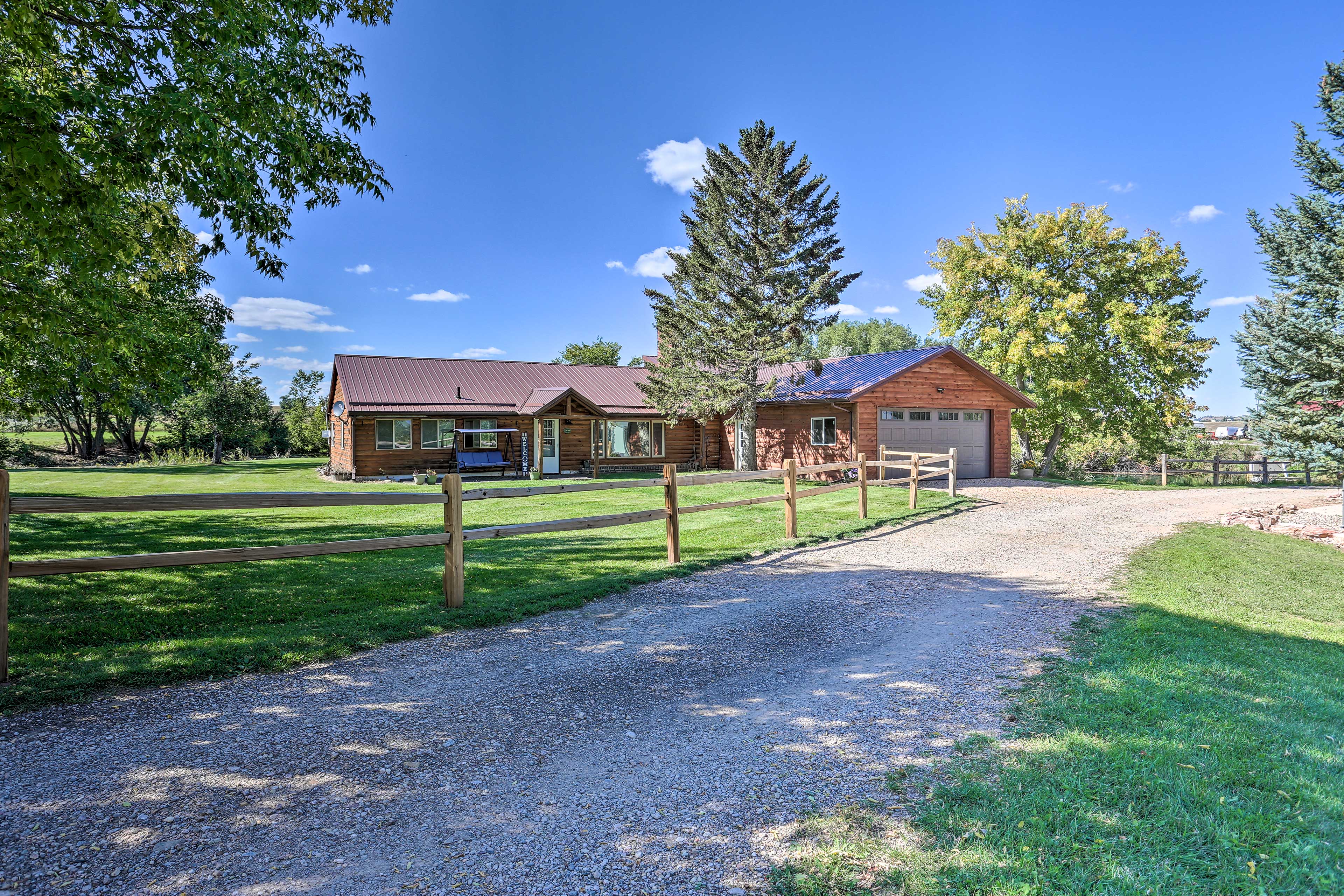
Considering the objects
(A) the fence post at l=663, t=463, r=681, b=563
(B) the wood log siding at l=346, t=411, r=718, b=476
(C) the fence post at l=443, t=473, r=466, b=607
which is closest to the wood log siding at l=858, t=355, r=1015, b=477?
(B) the wood log siding at l=346, t=411, r=718, b=476

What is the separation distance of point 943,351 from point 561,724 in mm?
20932

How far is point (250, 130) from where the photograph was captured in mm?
5406

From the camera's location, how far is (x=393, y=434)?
24.3 meters

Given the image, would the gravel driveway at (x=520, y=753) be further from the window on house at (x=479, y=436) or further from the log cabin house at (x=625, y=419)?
the window on house at (x=479, y=436)

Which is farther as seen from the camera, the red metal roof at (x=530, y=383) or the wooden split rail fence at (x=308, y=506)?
the red metal roof at (x=530, y=383)

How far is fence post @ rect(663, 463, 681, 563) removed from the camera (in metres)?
8.75

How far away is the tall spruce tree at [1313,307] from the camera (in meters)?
15.5

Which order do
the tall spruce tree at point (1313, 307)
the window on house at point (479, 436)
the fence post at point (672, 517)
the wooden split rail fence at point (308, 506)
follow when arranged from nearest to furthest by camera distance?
the wooden split rail fence at point (308, 506), the fence post at point (672, 517), the tall spruce tree at point (1313, 307), the window on house at point (479, 436)

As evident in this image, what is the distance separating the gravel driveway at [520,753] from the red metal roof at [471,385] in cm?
1931

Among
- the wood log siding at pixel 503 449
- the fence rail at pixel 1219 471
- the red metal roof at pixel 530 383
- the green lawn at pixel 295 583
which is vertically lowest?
the green lawn at pixel 295 583

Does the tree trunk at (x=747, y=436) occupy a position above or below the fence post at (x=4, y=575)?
above

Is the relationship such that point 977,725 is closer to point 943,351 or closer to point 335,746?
point 335,746

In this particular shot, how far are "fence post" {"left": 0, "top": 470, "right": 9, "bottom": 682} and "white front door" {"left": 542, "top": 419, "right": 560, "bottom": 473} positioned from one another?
2102cm

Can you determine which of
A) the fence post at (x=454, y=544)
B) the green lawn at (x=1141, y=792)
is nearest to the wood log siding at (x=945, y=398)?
the green lawn at (x=1141, y=792)
